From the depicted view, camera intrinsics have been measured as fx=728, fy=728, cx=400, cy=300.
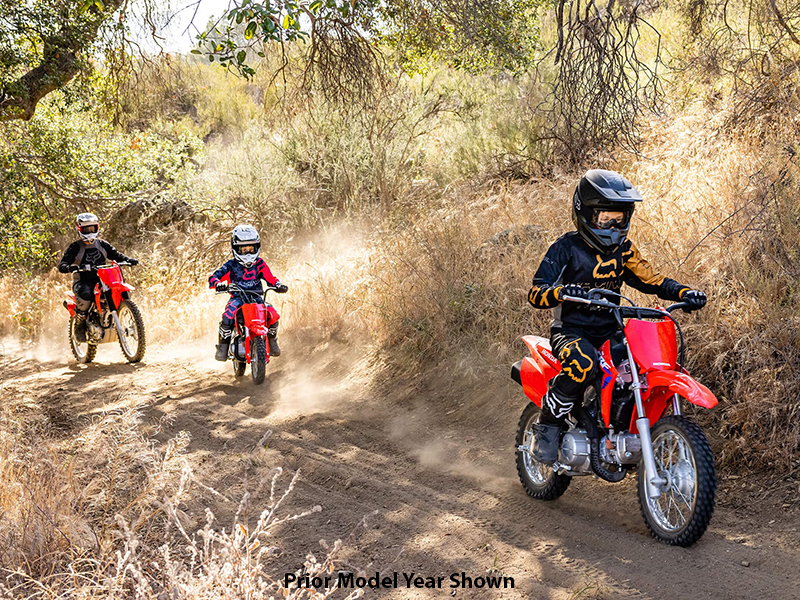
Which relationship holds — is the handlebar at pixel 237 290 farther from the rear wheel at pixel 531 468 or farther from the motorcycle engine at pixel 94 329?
the rear wheel at pixel 531 468

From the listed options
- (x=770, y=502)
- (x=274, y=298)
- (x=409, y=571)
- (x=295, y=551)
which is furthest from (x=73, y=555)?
(x=274, y=298)

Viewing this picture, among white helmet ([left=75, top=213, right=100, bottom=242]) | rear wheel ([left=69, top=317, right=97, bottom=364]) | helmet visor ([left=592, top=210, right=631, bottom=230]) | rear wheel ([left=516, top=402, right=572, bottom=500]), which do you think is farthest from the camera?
rear wheel ([left=69, top=317, right=97, bottom=364])

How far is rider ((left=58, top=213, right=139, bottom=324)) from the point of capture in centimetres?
1070

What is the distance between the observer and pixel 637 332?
432 cm

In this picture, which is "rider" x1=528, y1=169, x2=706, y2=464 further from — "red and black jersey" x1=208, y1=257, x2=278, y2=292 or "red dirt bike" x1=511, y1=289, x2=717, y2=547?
"red and black jersey" x1=208, y1=257, x2=278, y2=292

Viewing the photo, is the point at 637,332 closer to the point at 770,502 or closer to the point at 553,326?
the point at 553,326

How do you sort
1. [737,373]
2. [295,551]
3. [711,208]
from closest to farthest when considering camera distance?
[295,551]
[737,373]
[711,208]

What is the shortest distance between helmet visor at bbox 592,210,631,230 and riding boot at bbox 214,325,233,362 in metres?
5.70

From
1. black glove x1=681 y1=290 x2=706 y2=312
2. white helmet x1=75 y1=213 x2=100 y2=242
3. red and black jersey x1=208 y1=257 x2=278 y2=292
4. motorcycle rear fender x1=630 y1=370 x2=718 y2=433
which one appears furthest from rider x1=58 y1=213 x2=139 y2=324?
black glove x1=681 y1=290 x2=706 y2=312

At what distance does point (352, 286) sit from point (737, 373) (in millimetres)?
5669

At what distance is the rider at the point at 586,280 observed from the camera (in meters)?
4.50

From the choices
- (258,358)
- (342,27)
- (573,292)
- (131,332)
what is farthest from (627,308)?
(131,332)

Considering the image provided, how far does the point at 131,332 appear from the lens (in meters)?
11.0

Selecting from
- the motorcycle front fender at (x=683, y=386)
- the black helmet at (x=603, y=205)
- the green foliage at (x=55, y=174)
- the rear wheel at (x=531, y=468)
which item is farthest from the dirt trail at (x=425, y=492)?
the green foliage at (x=55, y=174)
